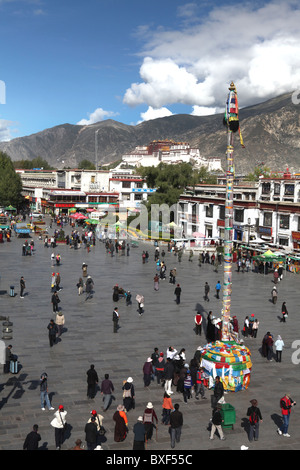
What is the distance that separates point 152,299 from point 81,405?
14.5 meters

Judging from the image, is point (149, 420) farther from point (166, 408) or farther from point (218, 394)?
point (218, 394)

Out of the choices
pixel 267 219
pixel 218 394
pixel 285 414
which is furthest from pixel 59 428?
pixel 267 219

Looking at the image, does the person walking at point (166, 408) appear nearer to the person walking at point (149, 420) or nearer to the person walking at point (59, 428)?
the person walking at point (149, 420)

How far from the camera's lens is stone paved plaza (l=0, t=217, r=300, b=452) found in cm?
1192

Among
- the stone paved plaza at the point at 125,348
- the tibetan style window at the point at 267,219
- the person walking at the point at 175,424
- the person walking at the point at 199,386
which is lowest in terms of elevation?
the stone paved plaza at the point at 125,348

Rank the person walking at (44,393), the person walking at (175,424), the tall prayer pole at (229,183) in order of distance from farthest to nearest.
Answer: the tall prayer pole at (229,183), the person walking at (44,393), the person walking at (175,424)

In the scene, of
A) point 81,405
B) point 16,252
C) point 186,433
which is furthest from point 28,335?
point 16,252

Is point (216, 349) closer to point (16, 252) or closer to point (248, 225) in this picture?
point (16, 252)

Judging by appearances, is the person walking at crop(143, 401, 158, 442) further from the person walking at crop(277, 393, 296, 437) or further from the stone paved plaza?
the person walking at crop(277, 393, 296, 437)

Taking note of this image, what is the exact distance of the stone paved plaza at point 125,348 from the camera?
1192 cm

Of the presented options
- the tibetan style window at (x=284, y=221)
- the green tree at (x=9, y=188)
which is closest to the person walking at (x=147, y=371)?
the tibetan style window at (x=284, y=221)

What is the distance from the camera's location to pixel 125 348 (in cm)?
1853

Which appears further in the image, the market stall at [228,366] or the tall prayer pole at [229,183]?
the tall prayer pole at [229,183]

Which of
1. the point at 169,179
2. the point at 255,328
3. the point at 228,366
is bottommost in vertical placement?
the point at 255,328
